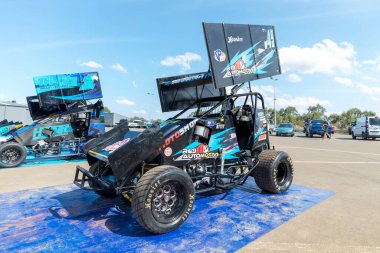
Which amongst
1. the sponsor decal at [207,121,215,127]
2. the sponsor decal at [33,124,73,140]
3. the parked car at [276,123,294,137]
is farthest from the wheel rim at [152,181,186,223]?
the parked car at [276,123,294,137]

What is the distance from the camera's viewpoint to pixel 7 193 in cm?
604

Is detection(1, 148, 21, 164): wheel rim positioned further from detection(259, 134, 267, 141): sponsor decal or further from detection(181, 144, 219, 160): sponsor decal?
detection(259, 134, 267, 141): sponsor decal

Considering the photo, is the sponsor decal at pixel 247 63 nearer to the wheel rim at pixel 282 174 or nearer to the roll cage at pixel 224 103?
the roll cage at pixel 224 103

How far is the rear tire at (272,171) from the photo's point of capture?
5449mm

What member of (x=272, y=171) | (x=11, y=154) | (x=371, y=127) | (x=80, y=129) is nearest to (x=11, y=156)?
(x=11, y=154)

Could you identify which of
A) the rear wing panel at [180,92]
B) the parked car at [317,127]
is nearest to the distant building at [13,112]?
the parked car at [317,127]

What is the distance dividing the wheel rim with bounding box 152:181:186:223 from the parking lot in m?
1.05

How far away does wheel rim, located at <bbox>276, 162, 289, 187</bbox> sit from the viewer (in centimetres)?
589

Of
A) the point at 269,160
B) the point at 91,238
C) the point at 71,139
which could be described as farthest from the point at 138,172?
the point at 71,139

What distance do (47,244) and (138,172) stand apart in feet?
4.77

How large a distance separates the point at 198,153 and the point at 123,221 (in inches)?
61.2

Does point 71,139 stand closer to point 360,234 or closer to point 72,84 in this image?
point 72,84

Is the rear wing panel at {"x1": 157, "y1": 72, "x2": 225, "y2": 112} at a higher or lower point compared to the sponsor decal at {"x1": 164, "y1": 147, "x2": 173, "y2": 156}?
higher

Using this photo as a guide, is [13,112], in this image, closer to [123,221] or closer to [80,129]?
[80,129]
